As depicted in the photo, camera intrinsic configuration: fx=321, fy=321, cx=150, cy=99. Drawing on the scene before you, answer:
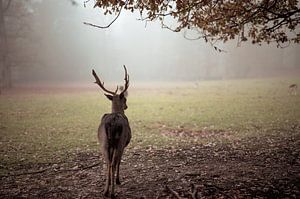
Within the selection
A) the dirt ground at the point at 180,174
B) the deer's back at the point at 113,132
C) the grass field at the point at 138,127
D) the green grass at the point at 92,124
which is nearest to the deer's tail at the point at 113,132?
the deer's back at the point at 113,132

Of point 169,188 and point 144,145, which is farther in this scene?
point 144,145

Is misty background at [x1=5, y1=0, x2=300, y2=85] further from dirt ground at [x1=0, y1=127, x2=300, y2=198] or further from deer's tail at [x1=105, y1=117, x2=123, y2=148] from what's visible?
deer's tail at [x1=105, y1=117, x2=123, y2=148]

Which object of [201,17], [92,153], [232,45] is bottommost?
[92,153]

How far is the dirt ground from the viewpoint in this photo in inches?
242

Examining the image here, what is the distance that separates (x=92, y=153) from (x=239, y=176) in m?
4.68

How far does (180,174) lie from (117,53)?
213ft

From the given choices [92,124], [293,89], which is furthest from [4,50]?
[293,89]

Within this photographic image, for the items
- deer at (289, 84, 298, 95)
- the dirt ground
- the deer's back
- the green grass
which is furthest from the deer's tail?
deer at (289, 84, 298, 95)

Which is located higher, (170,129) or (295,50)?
(295,50)

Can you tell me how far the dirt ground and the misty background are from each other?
3942 cm

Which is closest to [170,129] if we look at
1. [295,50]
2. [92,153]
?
[92,153]

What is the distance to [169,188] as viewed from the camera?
6223 mm

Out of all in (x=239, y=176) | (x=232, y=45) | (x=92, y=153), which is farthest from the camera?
(x=232, y=45)

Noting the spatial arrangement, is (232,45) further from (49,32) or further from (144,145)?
(144,145)
